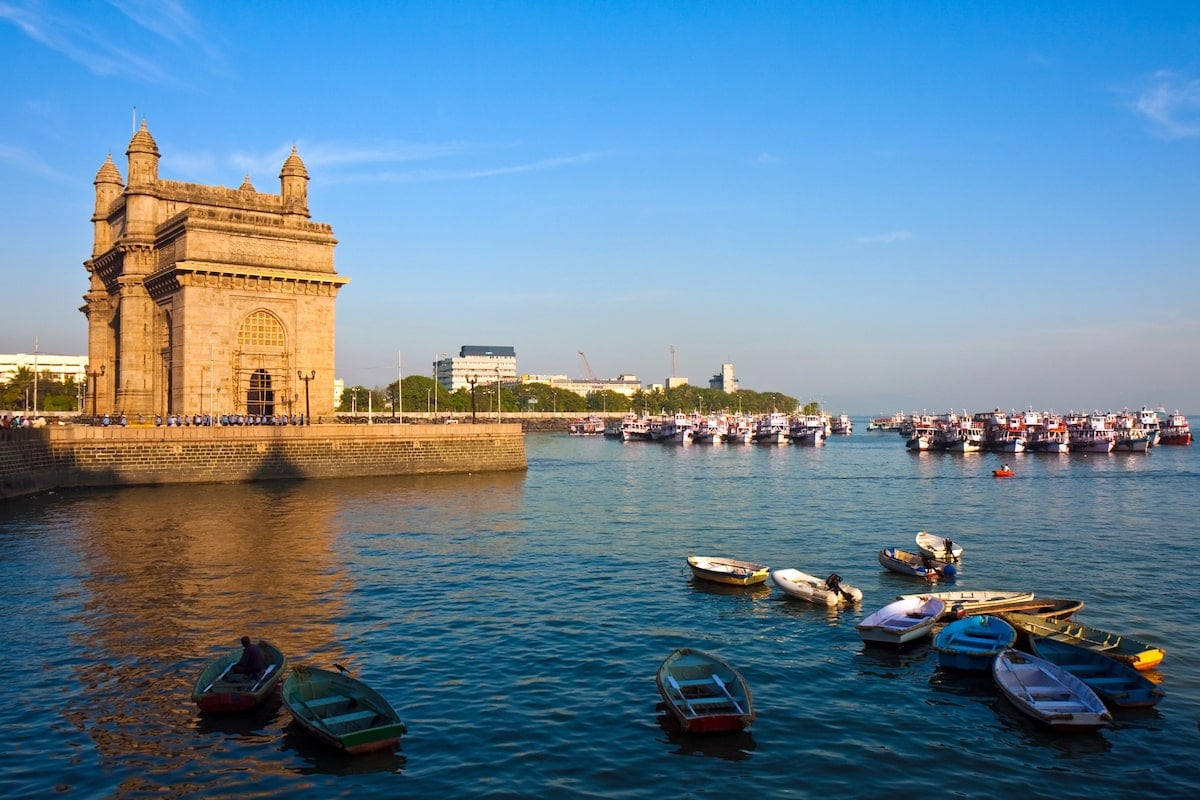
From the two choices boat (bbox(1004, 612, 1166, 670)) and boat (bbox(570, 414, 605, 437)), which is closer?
boat (bbox(1004, 612, 1166, 670))

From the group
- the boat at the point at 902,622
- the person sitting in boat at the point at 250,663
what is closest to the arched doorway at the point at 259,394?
the person sitting in boat at the point at 250,663

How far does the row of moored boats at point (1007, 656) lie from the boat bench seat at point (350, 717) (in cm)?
593

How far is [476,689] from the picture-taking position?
64.7 ft

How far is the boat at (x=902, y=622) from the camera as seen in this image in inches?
898

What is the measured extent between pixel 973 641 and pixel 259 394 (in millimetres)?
62231

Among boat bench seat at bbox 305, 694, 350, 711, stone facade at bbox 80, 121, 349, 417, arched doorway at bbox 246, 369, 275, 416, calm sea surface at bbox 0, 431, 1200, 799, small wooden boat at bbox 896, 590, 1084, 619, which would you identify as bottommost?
calm sea surface at bbox 0, 431, 1200, 799

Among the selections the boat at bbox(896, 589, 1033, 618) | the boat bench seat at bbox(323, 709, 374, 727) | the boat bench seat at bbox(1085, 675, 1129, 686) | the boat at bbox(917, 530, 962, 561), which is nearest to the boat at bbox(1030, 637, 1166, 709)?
the boat bench seat at bbox(1085, 675, 1129, 686)

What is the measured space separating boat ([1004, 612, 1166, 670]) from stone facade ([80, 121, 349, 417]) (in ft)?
195

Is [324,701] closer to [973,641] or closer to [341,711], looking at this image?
[341,711]

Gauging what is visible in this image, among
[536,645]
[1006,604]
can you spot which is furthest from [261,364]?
[1006,604]

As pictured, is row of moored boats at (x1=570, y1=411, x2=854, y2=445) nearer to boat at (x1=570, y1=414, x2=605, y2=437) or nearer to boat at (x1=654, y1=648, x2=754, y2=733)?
boat at (x1=570, y1=414, x2=605, y2=437)

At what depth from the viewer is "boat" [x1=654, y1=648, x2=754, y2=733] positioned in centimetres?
1708

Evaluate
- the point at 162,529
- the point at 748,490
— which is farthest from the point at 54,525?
the point at 748,490

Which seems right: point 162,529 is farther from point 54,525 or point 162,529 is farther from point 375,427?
point 375,427
